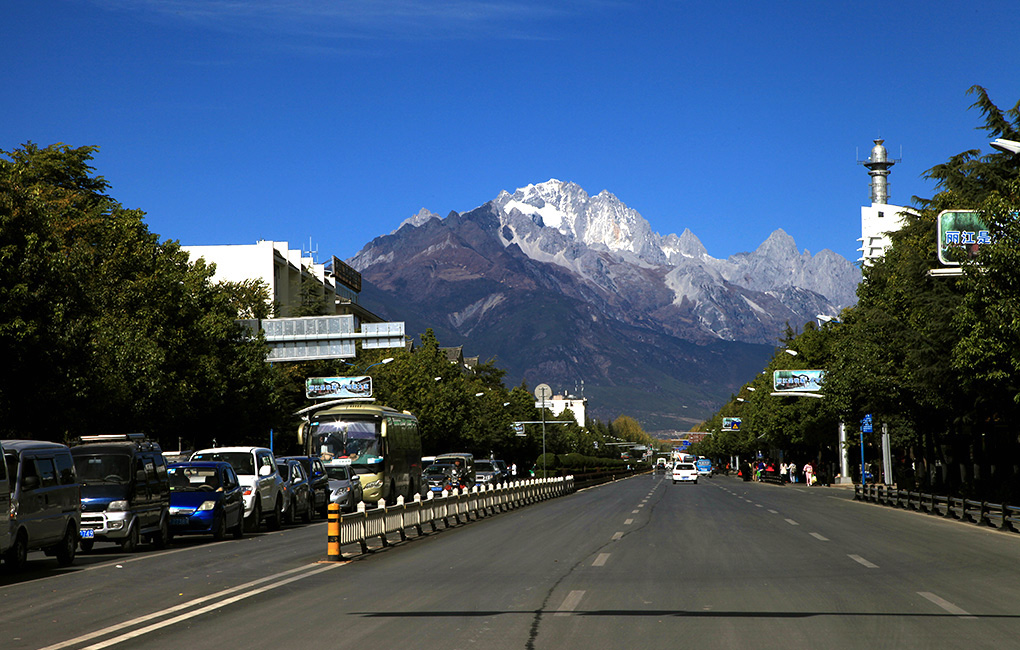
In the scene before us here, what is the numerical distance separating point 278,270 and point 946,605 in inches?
3603

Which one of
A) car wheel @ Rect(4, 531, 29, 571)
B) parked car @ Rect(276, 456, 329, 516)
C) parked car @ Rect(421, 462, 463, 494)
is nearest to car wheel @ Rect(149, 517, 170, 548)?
car wheel @ Rect(4, 531, 29, 571)

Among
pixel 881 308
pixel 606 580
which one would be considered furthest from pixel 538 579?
pixel 881 308

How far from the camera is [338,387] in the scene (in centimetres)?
7006

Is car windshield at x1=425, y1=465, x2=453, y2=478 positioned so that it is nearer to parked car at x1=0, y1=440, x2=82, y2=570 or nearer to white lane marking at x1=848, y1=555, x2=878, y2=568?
parked car at x1=0, y1=440, x2=82, y2=570

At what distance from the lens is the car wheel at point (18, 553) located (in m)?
16.9

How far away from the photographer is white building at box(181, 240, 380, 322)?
310 feet

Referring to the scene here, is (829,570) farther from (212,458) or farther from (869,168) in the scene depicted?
(869,168)

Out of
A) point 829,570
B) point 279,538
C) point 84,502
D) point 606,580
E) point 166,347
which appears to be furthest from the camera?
point 166,347

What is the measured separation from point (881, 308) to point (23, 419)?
102 ft

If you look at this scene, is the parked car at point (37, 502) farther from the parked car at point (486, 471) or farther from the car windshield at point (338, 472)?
the parked car at point (486, 471)

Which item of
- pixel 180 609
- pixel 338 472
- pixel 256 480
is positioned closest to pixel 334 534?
pixel 180 609

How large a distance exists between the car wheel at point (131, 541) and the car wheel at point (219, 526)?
2.74 meters

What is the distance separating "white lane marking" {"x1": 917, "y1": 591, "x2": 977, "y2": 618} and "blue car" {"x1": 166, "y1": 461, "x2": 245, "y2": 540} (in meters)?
16.2

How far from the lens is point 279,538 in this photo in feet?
83.8
